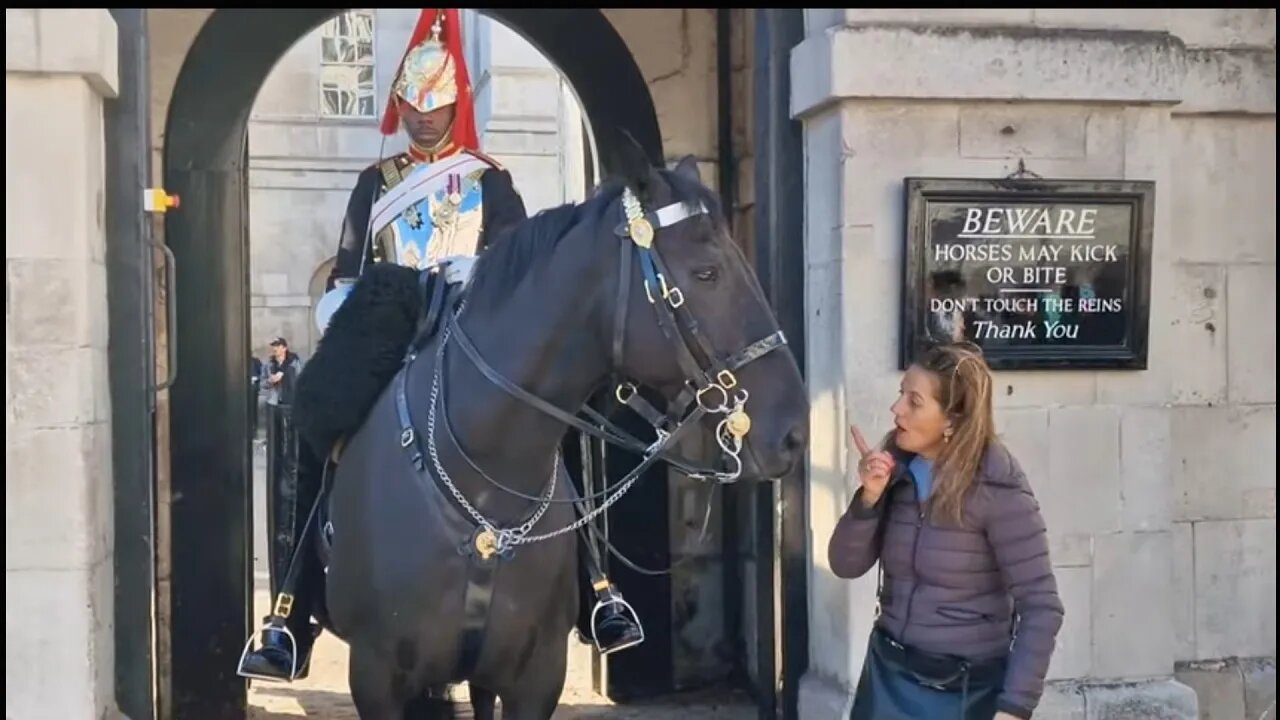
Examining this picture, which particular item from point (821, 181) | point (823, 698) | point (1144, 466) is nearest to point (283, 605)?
point (823, 698)

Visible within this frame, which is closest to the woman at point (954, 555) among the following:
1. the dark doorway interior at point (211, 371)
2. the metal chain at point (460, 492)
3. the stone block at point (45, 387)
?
the metal chain at point (460, 492)

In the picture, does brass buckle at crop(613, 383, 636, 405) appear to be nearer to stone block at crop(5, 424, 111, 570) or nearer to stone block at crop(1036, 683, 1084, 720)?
stone block at crop(5, 424, 111, 570)

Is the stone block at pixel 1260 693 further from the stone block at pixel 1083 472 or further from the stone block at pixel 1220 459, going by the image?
the stone block at pixel 1083 472

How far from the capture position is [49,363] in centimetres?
471

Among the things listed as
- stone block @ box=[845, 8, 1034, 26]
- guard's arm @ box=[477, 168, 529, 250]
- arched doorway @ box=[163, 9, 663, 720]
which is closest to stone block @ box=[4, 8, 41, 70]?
guard's arm @ box=[477, 168, 529, 250]

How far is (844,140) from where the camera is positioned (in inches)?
202

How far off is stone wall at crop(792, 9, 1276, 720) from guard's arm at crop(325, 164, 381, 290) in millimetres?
1587

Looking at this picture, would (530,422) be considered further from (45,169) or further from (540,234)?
(45,169)

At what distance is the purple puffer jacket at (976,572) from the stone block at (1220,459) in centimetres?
243

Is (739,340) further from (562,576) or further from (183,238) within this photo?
(183,238)

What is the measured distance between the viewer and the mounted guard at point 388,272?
440 centimetres

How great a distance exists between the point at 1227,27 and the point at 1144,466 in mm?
1661

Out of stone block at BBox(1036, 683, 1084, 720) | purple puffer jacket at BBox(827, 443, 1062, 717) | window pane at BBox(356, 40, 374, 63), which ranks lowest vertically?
stone block at BBox(1036, 683, 1084, 720)

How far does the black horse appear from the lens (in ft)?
11.6
